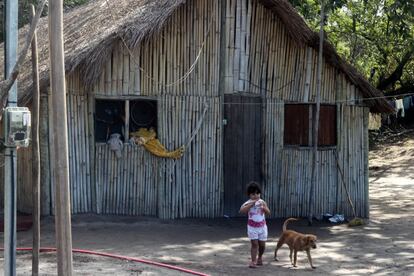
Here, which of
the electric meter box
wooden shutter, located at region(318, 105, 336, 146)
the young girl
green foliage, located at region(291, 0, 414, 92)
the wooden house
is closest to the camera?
the electric meter box

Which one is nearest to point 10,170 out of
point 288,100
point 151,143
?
point 151,143

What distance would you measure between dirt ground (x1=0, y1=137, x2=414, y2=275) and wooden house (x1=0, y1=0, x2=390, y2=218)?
0.45 metres

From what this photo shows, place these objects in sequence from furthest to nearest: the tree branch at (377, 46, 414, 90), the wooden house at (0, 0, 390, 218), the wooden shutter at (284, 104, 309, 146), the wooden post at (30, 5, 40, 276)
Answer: the tree branch at (377, 46, 414, 90)
the wooden shutter at (284, 104, 309, 146)
the wooden house at (0, 0, 390, 218)
the wooden post at (30, 5, 40, 276)

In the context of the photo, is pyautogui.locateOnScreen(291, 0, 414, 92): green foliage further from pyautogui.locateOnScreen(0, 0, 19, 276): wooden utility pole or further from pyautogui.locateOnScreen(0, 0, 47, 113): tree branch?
pyautogui.locateOnScreen(0, 0, 47, 113): tree branch

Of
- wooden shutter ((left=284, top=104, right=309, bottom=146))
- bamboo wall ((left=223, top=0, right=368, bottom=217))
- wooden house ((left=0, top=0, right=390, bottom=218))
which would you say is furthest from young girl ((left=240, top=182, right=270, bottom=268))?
wooden shutter ((left=284, top=104, right=309, bottom=146))

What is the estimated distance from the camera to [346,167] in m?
13.4

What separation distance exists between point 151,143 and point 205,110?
47.2 inches

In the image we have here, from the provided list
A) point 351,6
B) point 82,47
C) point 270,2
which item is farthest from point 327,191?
point 351,6

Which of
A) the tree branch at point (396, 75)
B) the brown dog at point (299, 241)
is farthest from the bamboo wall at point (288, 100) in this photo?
the tree branch at point (396, 75)

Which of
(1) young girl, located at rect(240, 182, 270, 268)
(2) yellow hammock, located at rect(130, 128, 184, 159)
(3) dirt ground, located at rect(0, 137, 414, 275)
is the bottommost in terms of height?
(3) dirt ground, located at rect(0, 137, 414, 275)

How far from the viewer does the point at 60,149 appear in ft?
20.5

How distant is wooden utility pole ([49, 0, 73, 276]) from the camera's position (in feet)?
20.4

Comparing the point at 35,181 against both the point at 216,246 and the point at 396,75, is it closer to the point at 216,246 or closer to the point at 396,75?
the point at 216,246

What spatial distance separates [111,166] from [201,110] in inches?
76.6
